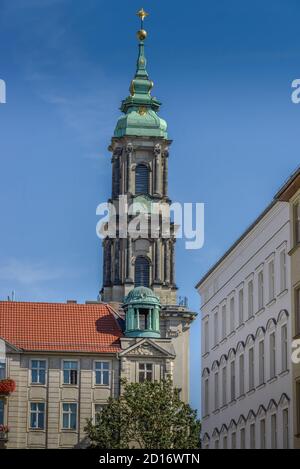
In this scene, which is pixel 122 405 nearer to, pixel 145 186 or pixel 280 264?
pixel 280 264

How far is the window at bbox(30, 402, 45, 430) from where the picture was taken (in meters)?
104

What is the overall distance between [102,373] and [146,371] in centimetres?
341

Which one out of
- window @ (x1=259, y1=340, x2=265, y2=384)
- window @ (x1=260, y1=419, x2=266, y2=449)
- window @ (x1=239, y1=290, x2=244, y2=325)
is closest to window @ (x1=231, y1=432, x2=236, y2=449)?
window @ (x1=239, y1=290, x2=244, y2=325)

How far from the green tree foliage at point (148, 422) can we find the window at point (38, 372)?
576 inches

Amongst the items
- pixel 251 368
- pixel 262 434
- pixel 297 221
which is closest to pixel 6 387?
pixel 251 368

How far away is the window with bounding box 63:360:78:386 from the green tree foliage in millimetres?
14437

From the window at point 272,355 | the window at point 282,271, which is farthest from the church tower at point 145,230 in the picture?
the window at point 282,271

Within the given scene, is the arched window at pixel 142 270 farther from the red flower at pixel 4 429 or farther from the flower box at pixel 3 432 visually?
the flower box at pixel 3 432

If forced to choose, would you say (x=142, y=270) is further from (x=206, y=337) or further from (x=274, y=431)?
(x=274, y=431)

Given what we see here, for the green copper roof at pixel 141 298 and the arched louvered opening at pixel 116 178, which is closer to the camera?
the green copper roof at pixel 141 298

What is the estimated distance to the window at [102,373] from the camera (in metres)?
106

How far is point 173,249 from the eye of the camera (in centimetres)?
13512
